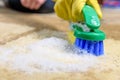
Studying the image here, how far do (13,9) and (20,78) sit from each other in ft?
3.13

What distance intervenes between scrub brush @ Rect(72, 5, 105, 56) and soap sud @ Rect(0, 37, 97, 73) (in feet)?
0.06

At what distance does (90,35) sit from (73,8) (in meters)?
0.10

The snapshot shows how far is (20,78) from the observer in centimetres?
54

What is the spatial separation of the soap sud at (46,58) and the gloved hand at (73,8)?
0.08m

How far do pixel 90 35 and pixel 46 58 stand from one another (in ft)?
0.39

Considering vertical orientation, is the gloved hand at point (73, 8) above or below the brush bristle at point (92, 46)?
above

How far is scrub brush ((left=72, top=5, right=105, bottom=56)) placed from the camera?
66cm

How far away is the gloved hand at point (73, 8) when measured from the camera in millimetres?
702

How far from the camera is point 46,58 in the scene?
65 centimetres

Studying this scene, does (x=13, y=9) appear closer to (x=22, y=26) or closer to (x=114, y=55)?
(x=22, y=26)

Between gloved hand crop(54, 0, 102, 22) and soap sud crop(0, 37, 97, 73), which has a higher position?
gloved hand crop(54, 0, 102, 22)

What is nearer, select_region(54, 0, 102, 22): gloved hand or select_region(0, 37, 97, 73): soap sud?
select_region(0, 37, 97, 73): soap sud

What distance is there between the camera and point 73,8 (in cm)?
72

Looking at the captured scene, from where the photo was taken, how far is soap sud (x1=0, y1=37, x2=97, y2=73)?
0.60 m
